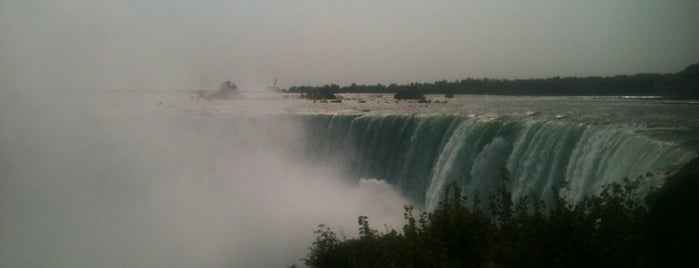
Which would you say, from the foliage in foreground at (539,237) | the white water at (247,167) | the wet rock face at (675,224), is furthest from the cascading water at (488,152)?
the wet rock face at (675,224)

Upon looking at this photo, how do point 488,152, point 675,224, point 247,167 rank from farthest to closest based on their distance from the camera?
1. point 247,167
2. point 488,152
3. point 675,224

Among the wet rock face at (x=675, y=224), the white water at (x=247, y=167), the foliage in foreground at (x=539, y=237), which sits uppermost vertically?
the wet rock face at (x=675, y=224)

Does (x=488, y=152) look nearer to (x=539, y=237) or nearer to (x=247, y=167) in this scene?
(x=539, y=237)

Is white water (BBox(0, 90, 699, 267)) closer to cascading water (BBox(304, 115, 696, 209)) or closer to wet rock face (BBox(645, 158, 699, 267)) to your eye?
cascading water (BBox(304, 115, 696, 209))

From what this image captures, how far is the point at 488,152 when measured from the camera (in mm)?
15992

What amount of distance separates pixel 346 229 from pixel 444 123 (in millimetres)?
4256

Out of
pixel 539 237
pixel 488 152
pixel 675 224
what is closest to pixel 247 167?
pixel 488 152

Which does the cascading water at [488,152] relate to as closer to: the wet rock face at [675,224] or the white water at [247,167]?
the white water at [247,167]

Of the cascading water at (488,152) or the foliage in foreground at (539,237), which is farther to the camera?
the cascading water at (488,152)

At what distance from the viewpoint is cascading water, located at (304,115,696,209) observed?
34.8 ft

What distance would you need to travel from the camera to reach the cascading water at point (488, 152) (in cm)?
1062

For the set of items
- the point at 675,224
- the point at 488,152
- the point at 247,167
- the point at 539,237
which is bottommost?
the point at 247,167

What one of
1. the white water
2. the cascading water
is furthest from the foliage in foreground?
the white water

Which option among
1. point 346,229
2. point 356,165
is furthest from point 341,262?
point 356,165
